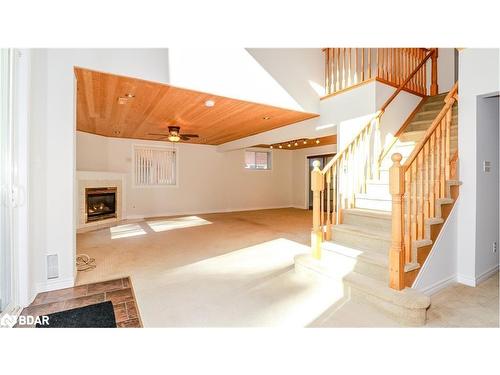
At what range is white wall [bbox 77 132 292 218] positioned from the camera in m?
7.19

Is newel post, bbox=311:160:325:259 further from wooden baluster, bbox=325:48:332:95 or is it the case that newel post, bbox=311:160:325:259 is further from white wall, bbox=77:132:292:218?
white wall, bbox=77:132:292:218

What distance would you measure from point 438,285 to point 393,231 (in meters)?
1.04

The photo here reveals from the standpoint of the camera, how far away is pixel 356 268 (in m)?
2.62

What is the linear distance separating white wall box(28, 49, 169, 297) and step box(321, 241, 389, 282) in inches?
119

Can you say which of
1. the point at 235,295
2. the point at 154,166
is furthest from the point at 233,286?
the point at 154,166

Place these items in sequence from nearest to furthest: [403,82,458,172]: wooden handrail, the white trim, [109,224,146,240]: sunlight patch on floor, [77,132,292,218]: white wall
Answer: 1. [403,82,458,172]: wooden handrail
2. [109,224,146,240]: sunlight patch on floor
3. [77,132,292,218]: white wall
4. the white trim

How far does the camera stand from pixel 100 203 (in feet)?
21.7

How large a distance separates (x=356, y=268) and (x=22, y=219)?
3.31 m

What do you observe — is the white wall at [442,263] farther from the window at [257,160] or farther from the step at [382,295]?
the window at [257,160]

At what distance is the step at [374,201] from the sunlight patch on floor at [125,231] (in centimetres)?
444

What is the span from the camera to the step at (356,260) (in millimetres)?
2406

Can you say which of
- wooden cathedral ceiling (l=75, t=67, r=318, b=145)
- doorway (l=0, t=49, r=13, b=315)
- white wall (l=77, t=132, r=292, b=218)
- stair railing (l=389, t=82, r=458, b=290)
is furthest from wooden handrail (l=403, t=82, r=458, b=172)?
white wall (l=77, t=132, r=292, b=218)
